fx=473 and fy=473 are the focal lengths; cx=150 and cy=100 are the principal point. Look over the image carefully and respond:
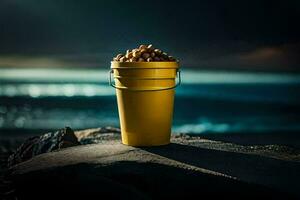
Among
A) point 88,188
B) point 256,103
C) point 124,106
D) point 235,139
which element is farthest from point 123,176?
point 256,103

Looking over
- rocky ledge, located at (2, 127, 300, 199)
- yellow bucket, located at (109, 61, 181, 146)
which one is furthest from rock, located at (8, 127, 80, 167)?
yellow bucket, located at (109, 61, 181, 146)

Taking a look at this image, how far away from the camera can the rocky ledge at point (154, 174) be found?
405 cm

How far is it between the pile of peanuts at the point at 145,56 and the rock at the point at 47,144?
4.28 feet

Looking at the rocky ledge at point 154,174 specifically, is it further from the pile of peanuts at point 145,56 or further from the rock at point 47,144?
the pile of peanuts at point 145,56

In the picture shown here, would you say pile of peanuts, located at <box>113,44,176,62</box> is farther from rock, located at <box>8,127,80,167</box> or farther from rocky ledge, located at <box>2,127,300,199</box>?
rock, located at <box>8,127,80,167</box>

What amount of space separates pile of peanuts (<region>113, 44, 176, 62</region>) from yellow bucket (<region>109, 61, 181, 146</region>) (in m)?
0.09

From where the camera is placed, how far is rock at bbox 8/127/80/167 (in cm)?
600

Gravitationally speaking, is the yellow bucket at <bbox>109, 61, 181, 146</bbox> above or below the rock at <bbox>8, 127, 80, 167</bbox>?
above

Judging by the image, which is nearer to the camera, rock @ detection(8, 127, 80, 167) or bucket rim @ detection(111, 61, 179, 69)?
bucket rim @ detection(111, 61, 179, 69)

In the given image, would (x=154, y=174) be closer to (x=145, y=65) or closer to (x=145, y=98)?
(x=145, y=98)

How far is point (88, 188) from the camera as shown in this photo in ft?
13.6

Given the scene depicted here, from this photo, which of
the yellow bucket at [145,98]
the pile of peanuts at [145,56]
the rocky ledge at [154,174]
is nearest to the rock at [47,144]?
the rocky ledge at [154,174]

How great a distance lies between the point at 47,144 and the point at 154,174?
2.36m

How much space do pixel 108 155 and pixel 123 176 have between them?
2.03 ft
